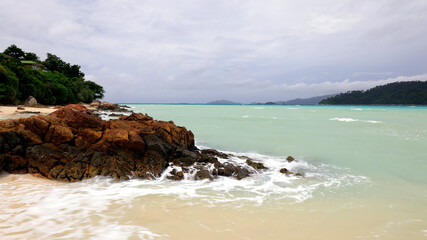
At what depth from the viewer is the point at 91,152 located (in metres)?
6.82

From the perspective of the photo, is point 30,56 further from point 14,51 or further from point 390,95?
point 390,95

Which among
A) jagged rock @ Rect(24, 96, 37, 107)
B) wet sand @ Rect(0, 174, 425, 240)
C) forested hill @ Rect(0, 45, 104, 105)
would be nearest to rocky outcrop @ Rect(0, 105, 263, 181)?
wet sand @ Rect(0, 174, 425, 240)

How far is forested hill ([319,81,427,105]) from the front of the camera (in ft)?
412

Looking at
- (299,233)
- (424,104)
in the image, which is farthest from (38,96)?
(424,104)

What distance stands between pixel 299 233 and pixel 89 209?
4.25 metres

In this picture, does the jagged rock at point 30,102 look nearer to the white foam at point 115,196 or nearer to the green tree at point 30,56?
the white foam at point 115,196

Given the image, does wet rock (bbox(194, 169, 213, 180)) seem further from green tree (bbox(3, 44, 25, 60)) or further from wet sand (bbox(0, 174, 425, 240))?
green tree (bbox(3, 44, 25, 60))

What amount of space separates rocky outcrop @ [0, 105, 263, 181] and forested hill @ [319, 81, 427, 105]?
163599 millimetres

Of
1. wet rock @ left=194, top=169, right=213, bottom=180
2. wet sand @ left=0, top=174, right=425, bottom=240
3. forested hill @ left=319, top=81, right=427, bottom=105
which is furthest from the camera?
forested hill @ left=319, top=81, right=427, bottom=105

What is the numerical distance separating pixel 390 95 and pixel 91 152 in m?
177

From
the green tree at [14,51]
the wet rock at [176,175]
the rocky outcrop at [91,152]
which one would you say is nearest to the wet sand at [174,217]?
the rocky outcrop at [91,152]

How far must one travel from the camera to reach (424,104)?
12181cm

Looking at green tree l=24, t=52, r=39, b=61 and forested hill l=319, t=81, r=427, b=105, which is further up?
green tree l=24, t=52, r=39, b=61

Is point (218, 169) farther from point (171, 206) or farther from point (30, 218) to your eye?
point (30, 218)
